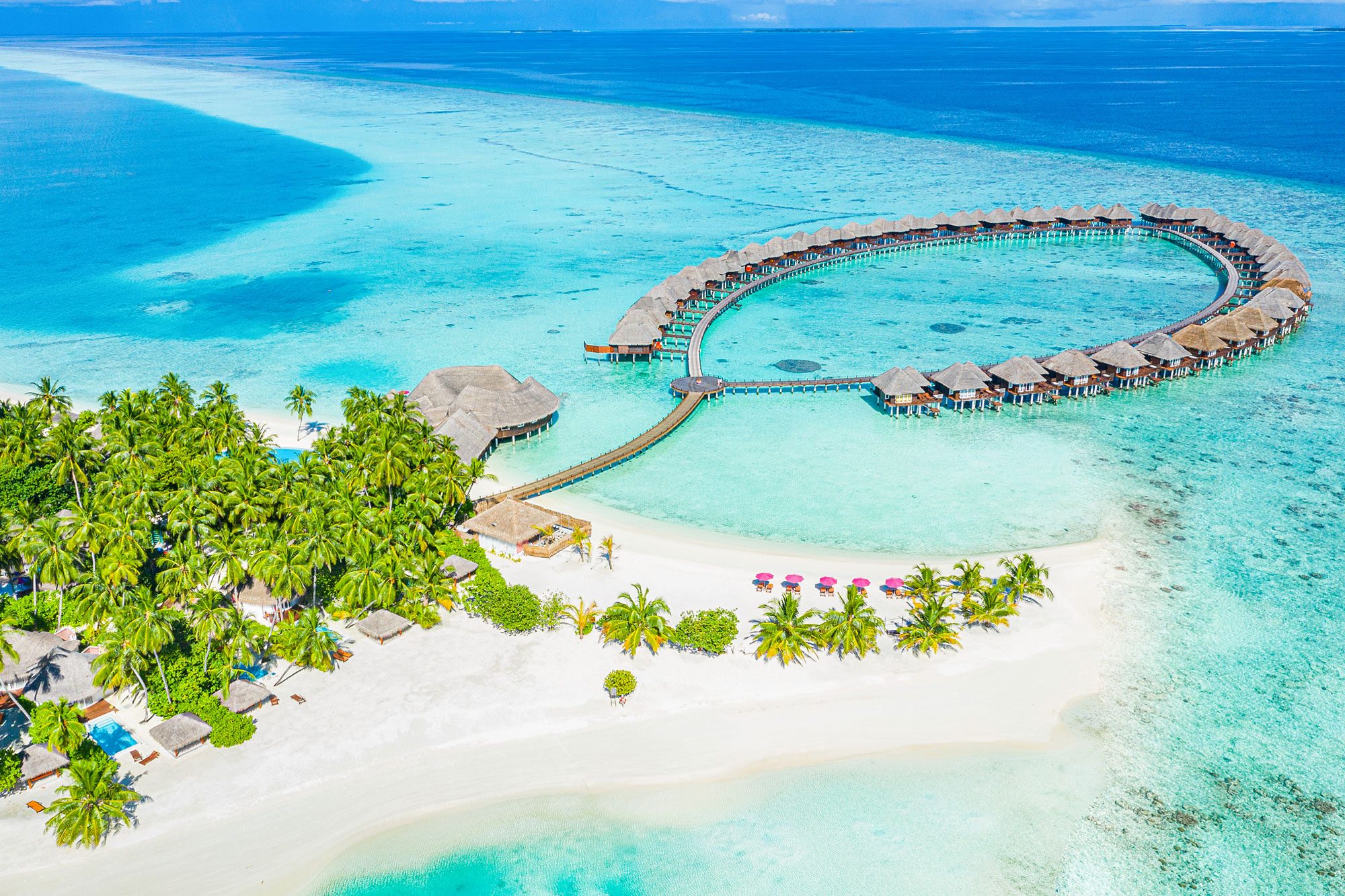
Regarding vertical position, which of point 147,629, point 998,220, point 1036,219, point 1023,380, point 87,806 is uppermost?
point 1036,219

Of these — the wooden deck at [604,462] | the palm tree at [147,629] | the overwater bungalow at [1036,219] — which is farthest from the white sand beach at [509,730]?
the overwater bungalow at [1036,219]

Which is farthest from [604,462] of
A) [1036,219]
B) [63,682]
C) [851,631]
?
[1036,219]

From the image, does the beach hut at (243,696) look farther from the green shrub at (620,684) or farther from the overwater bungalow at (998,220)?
the overwater bungalow at (998,220)

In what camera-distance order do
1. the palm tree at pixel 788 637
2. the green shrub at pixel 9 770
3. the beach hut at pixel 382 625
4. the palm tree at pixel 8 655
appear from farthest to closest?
1. the beach hut at pixel 382 625
2. the palm tree at pixel 788 637
3. the palm tree at pixel 8 655
4. the green shrub at pixel 9 770

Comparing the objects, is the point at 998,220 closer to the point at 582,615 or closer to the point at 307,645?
the point at 582,615

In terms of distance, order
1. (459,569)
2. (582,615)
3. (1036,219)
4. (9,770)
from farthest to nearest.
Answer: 1. (1036,219)
2. (459,569)
3. (582,615)
4. (9,770)

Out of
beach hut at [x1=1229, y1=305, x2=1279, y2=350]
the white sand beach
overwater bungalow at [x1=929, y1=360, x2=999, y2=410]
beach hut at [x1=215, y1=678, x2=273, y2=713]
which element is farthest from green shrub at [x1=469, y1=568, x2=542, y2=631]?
beach hut at [x1=1229, y1=305, x2=1279, y2=350]

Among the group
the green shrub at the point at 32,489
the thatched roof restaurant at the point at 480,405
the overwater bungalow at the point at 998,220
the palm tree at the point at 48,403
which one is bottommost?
the green shrub at the point at 32,489
